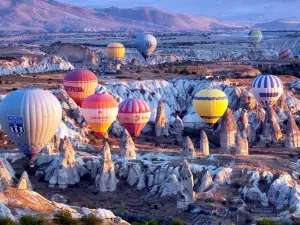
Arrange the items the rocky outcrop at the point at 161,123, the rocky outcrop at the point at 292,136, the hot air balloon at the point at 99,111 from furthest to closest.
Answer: the rocky outcrop at the point at 161,123, the rocky outcrop at the point at 292,136, the hot air balloon at the point at 99,111

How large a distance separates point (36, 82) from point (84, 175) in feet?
A: 83.7

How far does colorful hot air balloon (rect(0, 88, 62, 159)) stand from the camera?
40875 mm

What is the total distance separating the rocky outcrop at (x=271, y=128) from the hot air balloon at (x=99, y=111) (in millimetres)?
11122

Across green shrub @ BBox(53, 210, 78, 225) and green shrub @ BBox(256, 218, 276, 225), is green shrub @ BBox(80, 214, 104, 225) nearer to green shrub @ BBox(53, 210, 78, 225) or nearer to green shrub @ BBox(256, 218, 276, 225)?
green shrub @ BBox(53, 210, 78, 225)

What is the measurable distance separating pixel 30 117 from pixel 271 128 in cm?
2061

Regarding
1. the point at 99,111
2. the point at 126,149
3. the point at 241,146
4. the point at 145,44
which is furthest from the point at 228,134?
the point at 145,44

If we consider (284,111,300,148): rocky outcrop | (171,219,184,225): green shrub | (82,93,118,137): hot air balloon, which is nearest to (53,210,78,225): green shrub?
(171,219,184,225): green shrub

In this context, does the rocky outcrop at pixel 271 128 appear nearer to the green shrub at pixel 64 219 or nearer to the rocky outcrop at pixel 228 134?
the rocky outcrop at pixel 228 134

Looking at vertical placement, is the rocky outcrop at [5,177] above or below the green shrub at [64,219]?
above

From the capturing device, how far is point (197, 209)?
123 feet

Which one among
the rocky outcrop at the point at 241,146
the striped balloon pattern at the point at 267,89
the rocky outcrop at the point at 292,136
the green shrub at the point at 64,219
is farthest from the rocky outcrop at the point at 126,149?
the striped balloon pattern at the point at 267,89

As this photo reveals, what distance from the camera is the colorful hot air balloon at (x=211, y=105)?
55625mm

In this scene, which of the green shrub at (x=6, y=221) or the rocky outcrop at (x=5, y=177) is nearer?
the green shrub at (x=6, y=221)

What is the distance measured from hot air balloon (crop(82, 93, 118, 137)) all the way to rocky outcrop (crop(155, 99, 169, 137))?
8170 millimetres
